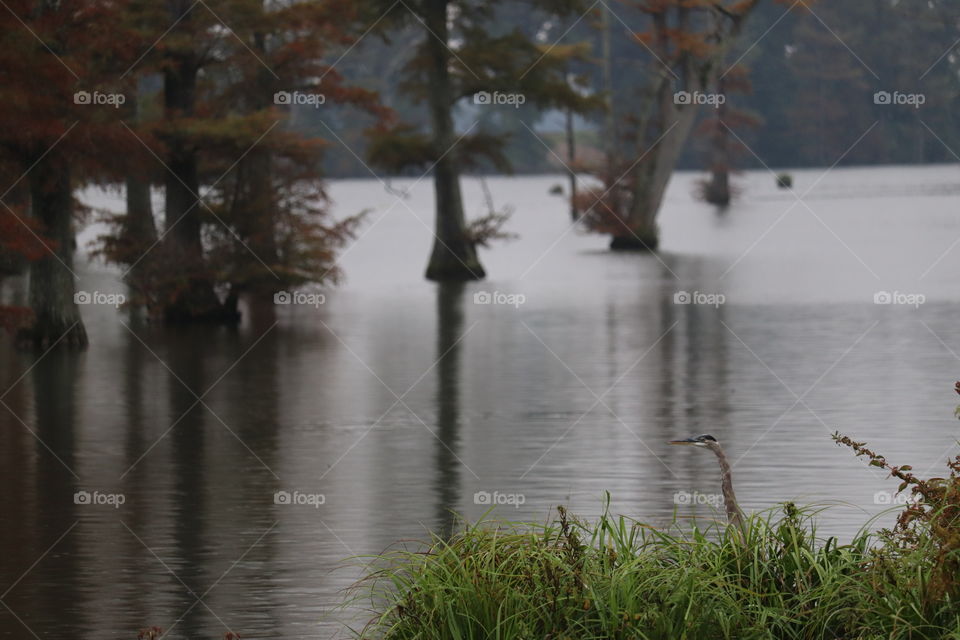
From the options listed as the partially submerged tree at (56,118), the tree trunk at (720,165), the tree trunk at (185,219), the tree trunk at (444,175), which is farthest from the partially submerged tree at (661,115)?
the tree trunk at (720,165)

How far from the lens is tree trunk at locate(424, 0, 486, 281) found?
37.7 meters

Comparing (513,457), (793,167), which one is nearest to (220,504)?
(513,457)

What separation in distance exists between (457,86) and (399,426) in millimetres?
22524

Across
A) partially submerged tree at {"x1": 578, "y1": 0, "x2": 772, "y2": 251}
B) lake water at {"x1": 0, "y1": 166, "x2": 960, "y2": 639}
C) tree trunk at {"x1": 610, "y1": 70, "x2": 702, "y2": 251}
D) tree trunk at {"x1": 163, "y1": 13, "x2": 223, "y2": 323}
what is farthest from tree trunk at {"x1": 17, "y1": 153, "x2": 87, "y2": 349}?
tree trunk at {"x1": 610, "y1": 70, "x2": 702, "y2": 251}

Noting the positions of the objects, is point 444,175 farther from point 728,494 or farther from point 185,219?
point 728,494

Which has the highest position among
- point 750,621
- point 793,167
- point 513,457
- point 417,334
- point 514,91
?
point 793,167

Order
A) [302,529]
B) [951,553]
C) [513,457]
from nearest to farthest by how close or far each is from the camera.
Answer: [951,553]
[302,529]
[513,457]

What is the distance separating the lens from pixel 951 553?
704 cm

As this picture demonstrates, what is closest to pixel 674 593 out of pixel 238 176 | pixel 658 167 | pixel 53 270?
pixel 53 270

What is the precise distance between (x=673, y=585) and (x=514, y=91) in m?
31.5

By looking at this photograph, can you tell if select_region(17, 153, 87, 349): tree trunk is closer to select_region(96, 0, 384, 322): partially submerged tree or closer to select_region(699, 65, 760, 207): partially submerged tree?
select_region(96, 0, 384, 322): partially submerged tree

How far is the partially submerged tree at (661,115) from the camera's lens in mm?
46719

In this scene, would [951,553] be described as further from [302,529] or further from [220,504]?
[220,504]

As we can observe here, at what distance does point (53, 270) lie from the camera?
24016mm
